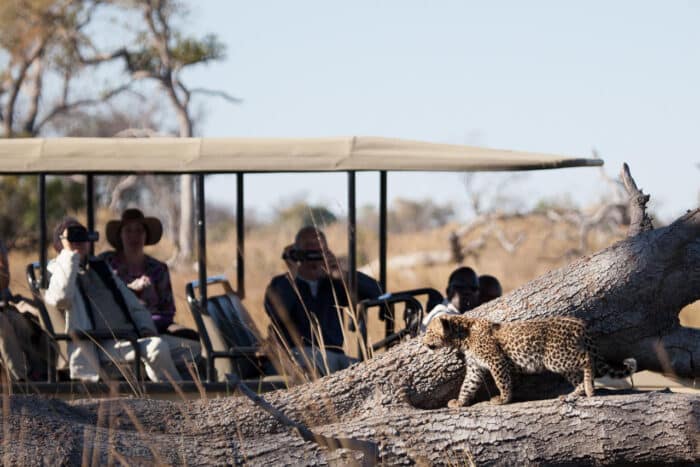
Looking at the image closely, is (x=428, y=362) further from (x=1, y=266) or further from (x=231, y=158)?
(x=1, y=266)

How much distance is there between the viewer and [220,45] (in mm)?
28219

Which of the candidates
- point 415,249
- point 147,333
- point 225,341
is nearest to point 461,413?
point 225,341

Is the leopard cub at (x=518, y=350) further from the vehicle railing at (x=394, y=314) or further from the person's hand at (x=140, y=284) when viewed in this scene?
the person's hand at (x=140, y=284)

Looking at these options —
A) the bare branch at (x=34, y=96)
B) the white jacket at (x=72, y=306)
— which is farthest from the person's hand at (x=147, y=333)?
the bare branch at (x=34, y=96)

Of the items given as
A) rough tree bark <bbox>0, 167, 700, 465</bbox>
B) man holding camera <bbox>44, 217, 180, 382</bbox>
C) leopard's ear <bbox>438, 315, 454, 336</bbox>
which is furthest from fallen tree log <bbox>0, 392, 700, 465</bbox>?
man holding camera <bbox>44, 217, 180, 382</bbox>

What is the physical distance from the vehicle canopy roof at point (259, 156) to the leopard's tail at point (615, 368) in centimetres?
149

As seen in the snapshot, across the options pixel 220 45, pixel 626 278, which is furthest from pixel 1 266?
pixel 220 45

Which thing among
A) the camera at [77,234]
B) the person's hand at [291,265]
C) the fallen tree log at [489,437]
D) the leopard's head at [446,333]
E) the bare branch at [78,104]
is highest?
the bare branch at [78,104]

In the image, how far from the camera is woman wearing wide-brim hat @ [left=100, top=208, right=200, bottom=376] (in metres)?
7.73

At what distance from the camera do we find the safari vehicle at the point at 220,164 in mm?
6391

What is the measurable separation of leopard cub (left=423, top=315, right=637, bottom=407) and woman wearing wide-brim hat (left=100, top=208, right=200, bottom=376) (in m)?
2.88

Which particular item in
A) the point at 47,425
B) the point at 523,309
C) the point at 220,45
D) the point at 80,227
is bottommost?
the point at 47,425

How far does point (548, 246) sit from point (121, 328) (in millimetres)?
17572

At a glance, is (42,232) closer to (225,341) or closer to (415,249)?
(225,341)
